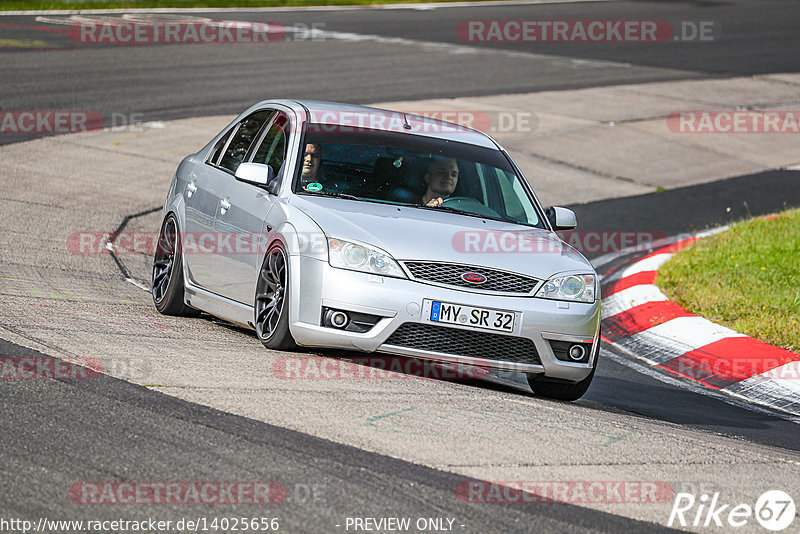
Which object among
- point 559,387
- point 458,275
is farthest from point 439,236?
point 559,387

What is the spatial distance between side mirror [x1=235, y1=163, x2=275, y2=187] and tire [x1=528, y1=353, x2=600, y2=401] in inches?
79.9

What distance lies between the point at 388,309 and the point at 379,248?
0.37 meters

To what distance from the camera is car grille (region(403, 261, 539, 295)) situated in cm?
680

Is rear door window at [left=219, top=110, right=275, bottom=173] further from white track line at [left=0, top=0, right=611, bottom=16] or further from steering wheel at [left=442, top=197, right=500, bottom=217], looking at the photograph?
white track line at [left=0, top=0, right=611, bottom=16]

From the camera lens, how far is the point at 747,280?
10.8 metres

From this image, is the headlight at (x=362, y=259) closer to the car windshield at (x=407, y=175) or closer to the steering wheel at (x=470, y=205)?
the car windshield at (x=407, y=175)

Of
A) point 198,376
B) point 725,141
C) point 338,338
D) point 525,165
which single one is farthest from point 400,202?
point 725,141

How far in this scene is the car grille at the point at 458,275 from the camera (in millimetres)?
6801

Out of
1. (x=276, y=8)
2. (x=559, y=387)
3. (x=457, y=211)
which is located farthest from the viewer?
(x=276, y=8)

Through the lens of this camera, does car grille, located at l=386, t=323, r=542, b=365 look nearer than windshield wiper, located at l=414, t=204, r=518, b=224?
Yes

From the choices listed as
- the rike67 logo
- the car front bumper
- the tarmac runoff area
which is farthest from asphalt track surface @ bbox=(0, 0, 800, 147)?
the rike67 logo

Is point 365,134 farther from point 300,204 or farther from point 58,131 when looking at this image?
point 58,131

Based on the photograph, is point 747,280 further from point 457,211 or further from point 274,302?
point 274,302

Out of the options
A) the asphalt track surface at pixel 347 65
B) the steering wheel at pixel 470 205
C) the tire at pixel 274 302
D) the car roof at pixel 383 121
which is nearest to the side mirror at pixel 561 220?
the steering wheel at pixel 470 205
